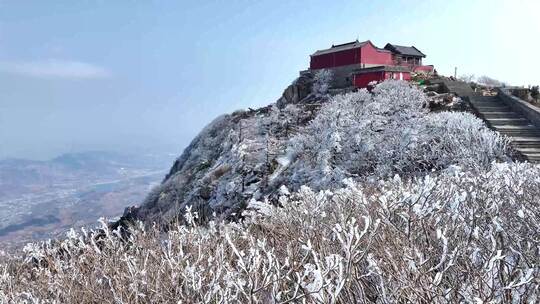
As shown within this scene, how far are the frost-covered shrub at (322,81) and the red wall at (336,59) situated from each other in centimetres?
183

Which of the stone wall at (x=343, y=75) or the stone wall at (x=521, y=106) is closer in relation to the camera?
the stone wall at (x=521, y=106)

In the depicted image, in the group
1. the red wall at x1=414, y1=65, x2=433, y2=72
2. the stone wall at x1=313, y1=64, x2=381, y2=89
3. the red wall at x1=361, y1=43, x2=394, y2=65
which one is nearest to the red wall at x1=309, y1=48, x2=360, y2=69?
the stone wall at x1=313, y1=64, x2=381, y2=89

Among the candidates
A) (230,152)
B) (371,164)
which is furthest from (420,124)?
(230,152)

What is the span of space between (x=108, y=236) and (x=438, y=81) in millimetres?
38873

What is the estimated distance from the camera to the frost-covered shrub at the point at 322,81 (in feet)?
157

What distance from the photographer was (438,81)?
41.3 meters

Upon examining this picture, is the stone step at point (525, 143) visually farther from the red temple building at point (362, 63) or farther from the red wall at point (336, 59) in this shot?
the red wall at point (336, 59)

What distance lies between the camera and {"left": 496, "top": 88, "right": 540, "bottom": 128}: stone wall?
23875 mm

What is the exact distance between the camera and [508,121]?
997 inches

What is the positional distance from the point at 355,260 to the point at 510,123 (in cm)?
2395

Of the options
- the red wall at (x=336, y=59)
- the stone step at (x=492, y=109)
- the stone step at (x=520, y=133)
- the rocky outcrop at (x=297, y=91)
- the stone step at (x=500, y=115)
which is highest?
the red wall at (x=336, y=59)

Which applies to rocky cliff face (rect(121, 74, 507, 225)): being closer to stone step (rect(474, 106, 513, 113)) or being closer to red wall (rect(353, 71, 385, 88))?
stone step (rect(474, 106, 513, 113))

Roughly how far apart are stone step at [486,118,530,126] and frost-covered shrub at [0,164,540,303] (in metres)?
14.6

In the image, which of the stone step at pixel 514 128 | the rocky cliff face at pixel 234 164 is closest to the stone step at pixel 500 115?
the stone step at pixel 514 128
